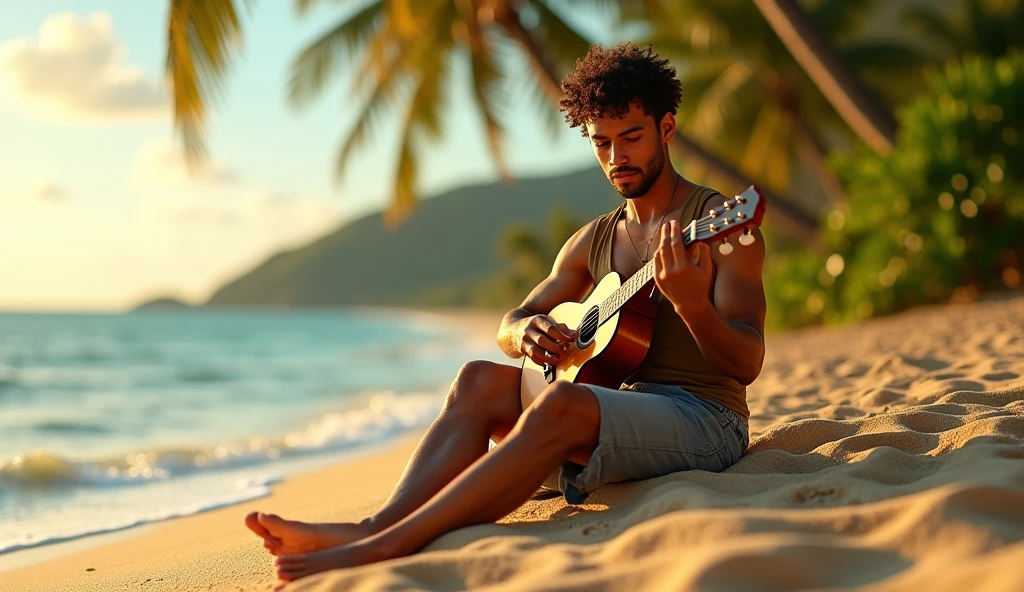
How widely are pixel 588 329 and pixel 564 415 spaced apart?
0.56 meters

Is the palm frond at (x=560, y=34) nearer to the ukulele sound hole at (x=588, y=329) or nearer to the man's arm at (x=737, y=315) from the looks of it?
the ukulele sound hole at (x=588, y=329)

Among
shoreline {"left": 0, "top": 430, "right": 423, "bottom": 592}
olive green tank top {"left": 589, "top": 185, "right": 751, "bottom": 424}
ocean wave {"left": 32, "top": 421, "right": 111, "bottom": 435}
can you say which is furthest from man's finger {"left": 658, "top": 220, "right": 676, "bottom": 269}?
ocean wave {"left": 32, "top": 421, "right": 111, "bottom": 435}

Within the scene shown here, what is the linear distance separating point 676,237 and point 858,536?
0.90 metres

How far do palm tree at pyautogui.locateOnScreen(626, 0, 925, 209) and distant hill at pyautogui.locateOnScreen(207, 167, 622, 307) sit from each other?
372 feet

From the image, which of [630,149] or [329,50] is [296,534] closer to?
[630,149]

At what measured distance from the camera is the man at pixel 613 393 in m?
2.59

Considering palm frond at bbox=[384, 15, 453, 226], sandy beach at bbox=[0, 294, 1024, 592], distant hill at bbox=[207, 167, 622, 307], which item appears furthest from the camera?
distant hill at bbox=[207, 167, 622, 307]

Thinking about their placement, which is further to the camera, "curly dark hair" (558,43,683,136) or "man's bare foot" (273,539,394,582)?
"curly dark hair" (558,43,683,136)

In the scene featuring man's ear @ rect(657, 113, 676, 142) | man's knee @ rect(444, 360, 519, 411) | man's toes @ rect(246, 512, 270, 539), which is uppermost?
man's ear @ rect(657, 113, 676, 142)

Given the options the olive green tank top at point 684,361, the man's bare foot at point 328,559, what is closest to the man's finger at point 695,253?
the olive green tank top at point 684,361

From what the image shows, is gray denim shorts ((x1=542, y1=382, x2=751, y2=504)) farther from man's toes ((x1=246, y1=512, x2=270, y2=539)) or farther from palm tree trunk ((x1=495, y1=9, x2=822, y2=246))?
palm tree trunk ((x1=495, y1=9, x2=822, y2=246))

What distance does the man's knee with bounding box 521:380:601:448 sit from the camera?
8.50 ft

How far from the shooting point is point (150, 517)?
4.43m

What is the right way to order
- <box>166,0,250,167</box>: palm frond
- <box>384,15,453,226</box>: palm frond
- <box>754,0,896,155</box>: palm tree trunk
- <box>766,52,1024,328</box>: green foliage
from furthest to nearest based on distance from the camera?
<box>384,15,453,226</box>: palm frond
<box>754,0,896,155</box>: palm tree trunk
<box>766,52,1024,328</box>: green foliage
<box>166,0,250,167</box>: palm frond
